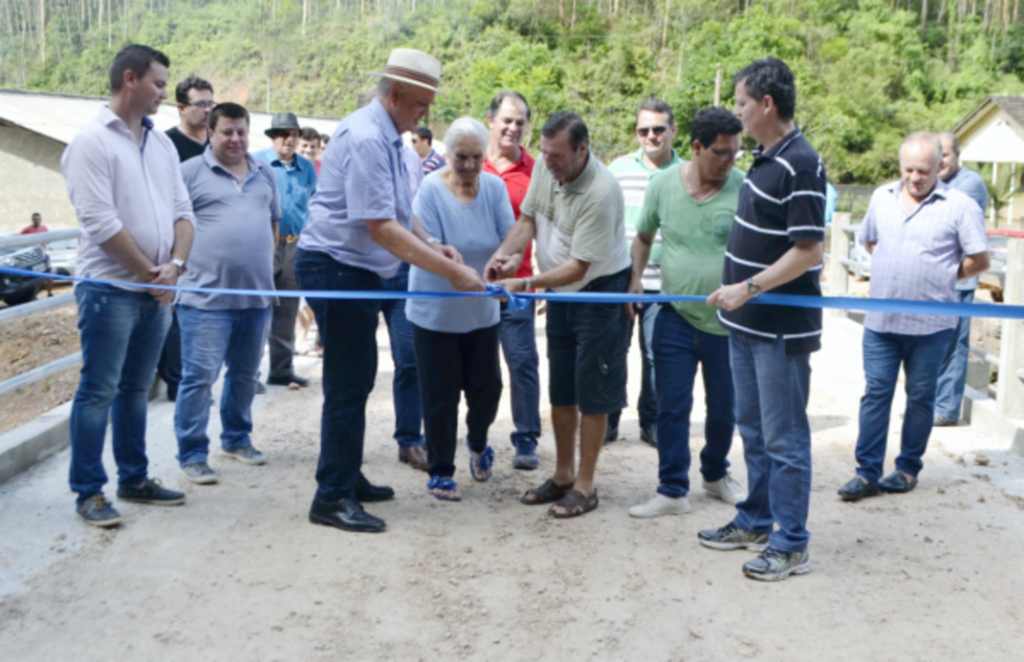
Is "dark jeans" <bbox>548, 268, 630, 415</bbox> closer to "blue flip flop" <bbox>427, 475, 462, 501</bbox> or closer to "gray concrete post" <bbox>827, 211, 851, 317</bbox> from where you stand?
"blue flip flop" <bbox>427, 475, 462, 501</bbox>

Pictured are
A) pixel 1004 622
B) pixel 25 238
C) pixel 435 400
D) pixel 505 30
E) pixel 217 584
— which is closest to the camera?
pixel 1004 622

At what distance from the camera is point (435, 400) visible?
5035 mm

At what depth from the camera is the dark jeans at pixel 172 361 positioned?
6.98 metres

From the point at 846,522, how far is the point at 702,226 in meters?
1.61

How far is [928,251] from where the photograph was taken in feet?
17.4

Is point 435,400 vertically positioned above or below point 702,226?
below

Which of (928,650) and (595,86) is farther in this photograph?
(595,86)

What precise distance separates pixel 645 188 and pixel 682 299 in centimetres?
164

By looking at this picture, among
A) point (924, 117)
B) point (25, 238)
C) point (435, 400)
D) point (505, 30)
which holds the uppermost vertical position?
point (505, 30)

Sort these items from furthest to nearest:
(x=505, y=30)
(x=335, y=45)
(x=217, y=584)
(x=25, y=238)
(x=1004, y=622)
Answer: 1. (x=335, y=45)
2. (x=505, y=30)
3. (x=25, y=238)
4. (x=217, y=584)
5. (x=1004, y=622)

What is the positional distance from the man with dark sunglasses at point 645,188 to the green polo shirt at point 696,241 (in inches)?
38.4

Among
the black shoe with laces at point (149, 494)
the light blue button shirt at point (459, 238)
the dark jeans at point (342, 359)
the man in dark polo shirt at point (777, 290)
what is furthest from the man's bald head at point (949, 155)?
the black shoe with laces at point (149, 494)

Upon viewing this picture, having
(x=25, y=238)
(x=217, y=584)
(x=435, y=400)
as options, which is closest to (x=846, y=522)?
(x=435, y=400)

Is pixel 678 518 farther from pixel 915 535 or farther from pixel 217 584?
pixel 217 584
